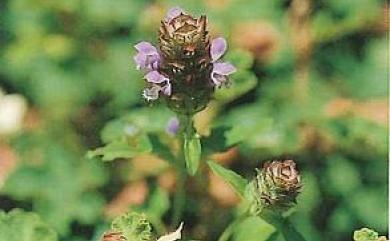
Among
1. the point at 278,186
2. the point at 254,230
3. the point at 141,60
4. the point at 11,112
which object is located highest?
the point at 141,60

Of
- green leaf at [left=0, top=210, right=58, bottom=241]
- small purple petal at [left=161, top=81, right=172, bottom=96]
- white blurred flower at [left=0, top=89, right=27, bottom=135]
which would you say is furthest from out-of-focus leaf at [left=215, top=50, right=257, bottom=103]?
white blurred flower at [left=0, top=89, right=27, bottom=135]

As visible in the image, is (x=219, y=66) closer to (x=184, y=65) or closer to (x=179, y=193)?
(x=184, y=65)

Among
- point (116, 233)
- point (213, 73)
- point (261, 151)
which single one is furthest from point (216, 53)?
point (261, 151)

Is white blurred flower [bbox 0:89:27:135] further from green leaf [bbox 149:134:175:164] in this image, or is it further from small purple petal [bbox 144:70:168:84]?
small purple petal [bbox 144:70:168:84]

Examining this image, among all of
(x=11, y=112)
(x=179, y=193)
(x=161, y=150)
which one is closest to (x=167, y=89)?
(x=161, y=150)

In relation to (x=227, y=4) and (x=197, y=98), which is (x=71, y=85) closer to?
(x=227, y=4)

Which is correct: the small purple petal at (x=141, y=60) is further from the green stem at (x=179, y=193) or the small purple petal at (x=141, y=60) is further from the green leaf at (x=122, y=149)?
the green stem at (x=179, y=193)

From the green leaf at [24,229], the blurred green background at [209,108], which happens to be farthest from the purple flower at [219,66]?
the blurred green background at [209,108]
